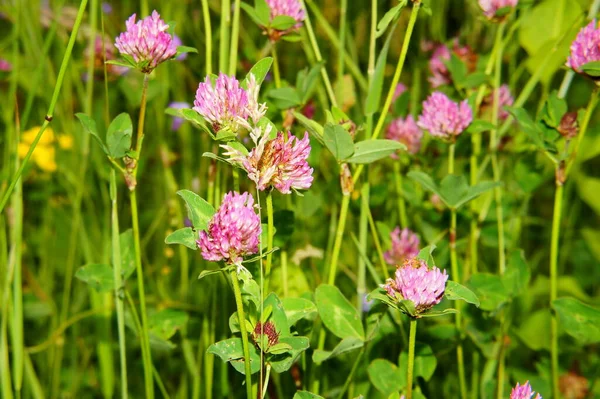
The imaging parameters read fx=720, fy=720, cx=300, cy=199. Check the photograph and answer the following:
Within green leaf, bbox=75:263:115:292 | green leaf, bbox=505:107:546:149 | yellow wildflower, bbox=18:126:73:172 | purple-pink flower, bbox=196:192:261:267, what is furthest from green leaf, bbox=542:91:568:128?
yellow wildflower, bbox=18:126:73:172

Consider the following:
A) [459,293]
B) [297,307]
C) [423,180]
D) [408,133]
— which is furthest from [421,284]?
[408,133]

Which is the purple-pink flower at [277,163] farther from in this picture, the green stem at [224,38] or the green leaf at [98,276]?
the green leaf at [98,276]

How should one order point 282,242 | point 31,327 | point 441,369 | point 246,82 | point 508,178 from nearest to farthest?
point 246,82, point 282,242, point 441,369, point 508,178, point 31,327

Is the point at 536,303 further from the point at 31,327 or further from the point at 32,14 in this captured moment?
the point at 32,14

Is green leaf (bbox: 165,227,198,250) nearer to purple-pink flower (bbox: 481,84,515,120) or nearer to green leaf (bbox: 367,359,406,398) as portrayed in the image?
green leaf (bbox: 367,359,406,398)

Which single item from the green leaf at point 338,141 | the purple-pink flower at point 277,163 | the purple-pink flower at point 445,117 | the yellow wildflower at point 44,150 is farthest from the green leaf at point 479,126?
the yellow wildflower at point 44,150

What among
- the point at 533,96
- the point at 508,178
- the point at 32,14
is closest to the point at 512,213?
the point at 508,178

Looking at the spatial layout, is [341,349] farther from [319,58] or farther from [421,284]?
[319,58]
